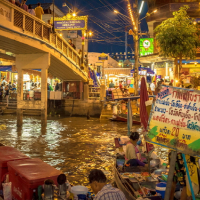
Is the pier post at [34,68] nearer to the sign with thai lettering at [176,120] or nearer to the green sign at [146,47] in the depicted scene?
the sign with thai lettering at [176,120]

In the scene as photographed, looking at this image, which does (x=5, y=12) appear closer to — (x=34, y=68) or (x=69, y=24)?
(x=34, y=68)

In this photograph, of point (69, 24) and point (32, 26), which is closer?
point (32, 26)

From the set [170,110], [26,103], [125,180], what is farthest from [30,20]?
[170,110]

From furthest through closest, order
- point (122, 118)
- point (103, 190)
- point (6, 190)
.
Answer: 1. point (122, 118)
2. point (6, 190)
3. point (103, 190)

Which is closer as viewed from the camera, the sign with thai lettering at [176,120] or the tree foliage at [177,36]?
the sign with thai lettering at [176,120]

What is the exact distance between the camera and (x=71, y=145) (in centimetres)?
1293

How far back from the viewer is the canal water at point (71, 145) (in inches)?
360

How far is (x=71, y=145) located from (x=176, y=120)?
959 cm

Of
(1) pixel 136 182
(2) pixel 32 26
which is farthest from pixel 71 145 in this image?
(1) pixel 136 182

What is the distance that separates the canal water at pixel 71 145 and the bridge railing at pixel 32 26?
18.8ft

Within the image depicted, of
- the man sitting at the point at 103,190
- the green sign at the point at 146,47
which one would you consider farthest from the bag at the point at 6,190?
the green sign at the point at 146,47

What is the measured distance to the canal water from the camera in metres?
9.14

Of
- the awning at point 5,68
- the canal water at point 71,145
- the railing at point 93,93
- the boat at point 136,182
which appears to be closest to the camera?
the boat at point 136,182

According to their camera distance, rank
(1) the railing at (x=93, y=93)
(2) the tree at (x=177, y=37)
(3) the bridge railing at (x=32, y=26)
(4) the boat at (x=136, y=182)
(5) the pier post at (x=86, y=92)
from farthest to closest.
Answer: (1) the railing at (x=93, y=93)
(5) the pier post at (x=86, y=92)
(2) the tree at (x=177, y=37)
(3) the bridge railing at (x=32, y=26)
(4) the boat at (x=136, y=182)
